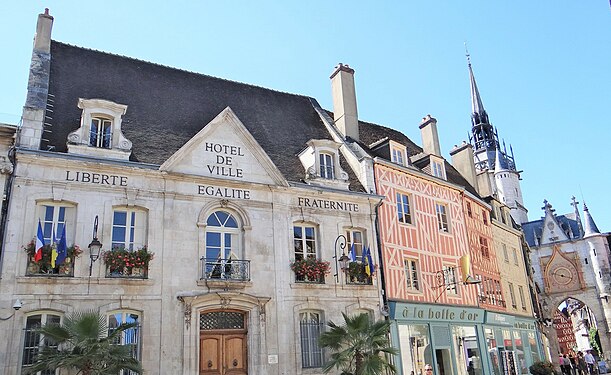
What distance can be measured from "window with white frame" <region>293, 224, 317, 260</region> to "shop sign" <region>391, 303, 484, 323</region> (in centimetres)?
301

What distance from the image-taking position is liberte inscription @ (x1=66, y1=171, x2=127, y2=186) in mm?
11578

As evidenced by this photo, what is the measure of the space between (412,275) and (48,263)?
33.9ft

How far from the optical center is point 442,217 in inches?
735

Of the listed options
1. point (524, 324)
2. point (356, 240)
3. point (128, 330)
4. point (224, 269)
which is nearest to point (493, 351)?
point (524, 324)

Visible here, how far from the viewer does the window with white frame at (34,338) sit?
33.4 ft

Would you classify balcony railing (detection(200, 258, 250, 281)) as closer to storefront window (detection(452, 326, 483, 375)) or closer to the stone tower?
storefront window (detection(452, 326, 483, 375))

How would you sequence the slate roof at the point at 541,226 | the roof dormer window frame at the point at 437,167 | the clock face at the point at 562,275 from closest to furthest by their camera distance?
the roof dormer window frame at the point at 437,167 < the clock face at the point at 562,275 < the slate roof at the point at 541,226

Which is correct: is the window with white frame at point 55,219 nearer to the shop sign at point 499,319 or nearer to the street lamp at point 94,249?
the street lamp at point 94,249

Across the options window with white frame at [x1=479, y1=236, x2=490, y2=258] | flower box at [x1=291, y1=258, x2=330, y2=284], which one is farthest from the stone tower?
flower box at [x1=291, y1=258, x2=330, y2=284]

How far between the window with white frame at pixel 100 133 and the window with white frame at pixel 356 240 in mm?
6849

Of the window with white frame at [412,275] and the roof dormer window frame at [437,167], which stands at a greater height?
the roof dormer window frame at [437,167]

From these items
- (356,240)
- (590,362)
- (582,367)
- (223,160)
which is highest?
(223,160)

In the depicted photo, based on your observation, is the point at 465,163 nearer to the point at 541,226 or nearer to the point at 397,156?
the point at 397,156

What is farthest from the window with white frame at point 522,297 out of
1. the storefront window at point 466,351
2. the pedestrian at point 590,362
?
the storefront window at point 466,351
